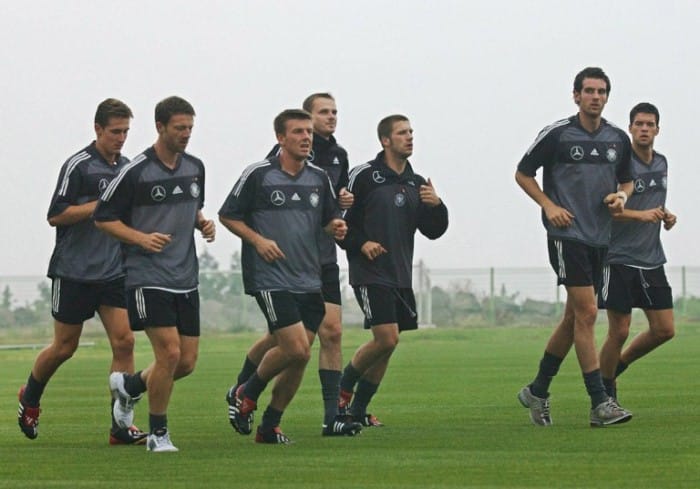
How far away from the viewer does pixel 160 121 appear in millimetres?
10922

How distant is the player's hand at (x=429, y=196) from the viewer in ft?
41.6

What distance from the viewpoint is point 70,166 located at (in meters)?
11.9

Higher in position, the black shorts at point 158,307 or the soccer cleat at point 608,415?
the black shorts at point 158,307

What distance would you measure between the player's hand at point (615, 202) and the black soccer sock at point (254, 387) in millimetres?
2763

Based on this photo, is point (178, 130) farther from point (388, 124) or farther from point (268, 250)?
point (388, 124)

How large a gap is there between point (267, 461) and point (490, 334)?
30492 mm

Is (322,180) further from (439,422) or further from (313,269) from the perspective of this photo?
(439,422)

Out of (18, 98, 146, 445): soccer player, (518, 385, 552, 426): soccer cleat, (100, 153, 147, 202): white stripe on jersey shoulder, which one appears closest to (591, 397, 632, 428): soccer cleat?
(518, 385, 552, 426): soccer cleat

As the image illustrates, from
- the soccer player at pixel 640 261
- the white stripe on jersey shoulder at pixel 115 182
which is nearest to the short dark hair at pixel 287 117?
the white stripe on jersey shoulder at pixel 115 182

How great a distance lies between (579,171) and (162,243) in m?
3.33

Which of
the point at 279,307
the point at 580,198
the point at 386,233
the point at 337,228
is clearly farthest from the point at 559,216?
the point at 279,307

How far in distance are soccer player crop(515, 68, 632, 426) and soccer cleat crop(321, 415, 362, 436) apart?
1405 millimetres

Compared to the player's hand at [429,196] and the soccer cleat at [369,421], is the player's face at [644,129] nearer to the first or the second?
the player's hand at [429,196]

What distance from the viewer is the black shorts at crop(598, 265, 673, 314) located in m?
13.5
